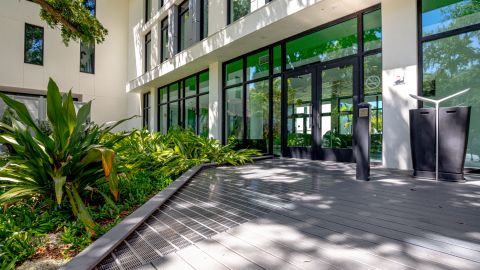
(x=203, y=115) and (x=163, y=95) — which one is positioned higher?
(x=163, y=95)

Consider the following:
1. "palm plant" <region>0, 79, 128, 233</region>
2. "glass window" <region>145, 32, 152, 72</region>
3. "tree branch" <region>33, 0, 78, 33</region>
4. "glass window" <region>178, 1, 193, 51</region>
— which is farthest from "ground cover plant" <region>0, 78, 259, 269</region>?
"glass window" <region>145, 32, 152, 72</region>

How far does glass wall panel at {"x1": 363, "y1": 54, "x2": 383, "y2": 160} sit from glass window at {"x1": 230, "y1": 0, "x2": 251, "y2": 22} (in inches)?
160

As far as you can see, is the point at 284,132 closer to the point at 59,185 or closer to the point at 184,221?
the point at 184,221

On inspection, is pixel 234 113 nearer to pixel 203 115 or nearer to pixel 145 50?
pixel 203 115

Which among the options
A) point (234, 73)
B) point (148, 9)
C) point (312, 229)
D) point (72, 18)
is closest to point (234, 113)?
point (234, 73)

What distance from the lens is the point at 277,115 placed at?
26.6ft

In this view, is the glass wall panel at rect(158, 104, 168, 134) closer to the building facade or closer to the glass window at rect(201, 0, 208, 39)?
the building facade

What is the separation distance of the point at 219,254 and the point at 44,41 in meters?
16.8

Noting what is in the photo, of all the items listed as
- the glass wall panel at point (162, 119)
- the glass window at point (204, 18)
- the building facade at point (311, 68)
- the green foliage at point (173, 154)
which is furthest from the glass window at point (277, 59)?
the glass wall panel at point (162, 119)

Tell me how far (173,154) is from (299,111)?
3544 mm

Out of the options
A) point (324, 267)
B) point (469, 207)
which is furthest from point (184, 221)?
point (469, 207)

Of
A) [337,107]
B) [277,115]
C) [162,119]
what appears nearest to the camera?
[337,107]

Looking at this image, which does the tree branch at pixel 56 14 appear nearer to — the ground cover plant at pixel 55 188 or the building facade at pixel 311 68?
the building facade at pixel 311 68

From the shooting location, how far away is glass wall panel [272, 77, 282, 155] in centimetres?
802
